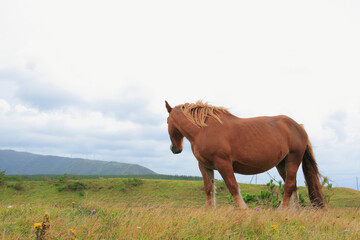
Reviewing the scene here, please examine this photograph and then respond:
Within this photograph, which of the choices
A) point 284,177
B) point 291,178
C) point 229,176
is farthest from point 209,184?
point 284,177

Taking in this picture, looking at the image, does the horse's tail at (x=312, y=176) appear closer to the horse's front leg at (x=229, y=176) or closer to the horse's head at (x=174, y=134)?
the horse's front leg at (x=229, y=176)

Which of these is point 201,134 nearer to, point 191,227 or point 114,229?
point 191,227

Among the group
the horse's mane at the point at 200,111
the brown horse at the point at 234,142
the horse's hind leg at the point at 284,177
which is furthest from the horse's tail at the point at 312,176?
the horse's mane at the point at 200,111

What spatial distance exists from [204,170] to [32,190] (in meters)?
19.8

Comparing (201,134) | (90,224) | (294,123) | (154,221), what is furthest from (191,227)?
(294,123)

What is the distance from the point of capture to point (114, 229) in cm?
313

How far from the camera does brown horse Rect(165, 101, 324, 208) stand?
5.00 m

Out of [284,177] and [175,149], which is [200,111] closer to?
[175,149]

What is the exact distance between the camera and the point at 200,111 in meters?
5.51

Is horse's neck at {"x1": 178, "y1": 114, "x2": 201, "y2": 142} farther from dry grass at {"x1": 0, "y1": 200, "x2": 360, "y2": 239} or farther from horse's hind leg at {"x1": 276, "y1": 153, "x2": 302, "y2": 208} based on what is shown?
horse's hind leg at {"x1": 276, "y1": 153, "x2": 302, "y2": 208}

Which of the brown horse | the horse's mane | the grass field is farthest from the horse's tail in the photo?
the horse's mane

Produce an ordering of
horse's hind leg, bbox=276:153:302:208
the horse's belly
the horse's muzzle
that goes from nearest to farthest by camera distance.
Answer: the horse's belly, horse's hind leg, bbox=276:153:302:208, the horse's muzzle

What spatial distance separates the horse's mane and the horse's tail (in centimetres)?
208

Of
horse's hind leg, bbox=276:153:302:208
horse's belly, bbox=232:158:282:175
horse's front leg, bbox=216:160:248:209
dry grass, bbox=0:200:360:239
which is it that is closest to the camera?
dry grass, bbox=0:200:360:239
